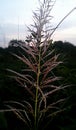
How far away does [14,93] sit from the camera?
4.64m

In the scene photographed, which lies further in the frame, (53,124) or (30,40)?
(53,124)

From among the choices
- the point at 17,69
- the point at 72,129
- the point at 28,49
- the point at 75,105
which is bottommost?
the point at 72,129

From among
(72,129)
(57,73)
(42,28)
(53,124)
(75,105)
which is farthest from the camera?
(57,73)

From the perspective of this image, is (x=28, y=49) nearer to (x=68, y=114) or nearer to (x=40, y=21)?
(x=40, y=21)

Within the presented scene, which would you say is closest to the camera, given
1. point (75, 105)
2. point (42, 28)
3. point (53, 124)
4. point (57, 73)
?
point (42, 28)

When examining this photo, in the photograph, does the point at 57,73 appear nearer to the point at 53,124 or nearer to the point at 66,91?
the point at 66,91

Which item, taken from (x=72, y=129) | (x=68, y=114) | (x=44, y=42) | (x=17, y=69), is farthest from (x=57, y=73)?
(x=44, y=42)

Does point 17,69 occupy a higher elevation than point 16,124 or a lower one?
higher

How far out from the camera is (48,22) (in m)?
2.98

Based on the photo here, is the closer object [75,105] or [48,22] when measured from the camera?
[48,22]

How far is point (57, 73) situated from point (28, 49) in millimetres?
2217

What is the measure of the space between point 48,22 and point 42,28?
78 mm

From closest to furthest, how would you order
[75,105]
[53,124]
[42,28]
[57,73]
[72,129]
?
1. [42,28]
2. [72,129]
3. [53,124]
4. [75,105]
5. [57,73]

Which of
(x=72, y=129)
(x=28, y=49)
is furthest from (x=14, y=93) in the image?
(x=28, y=49)
